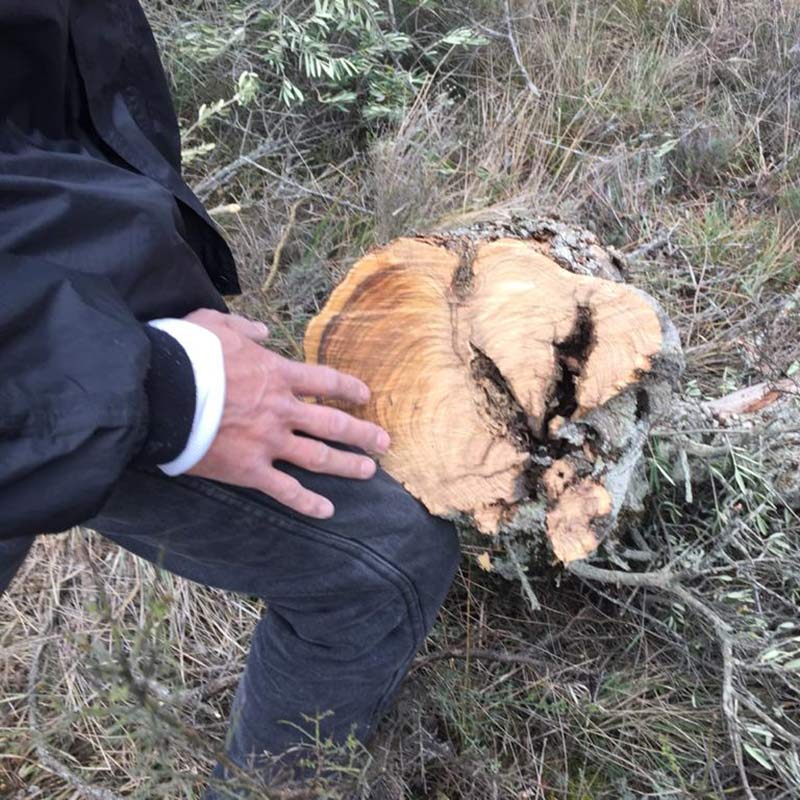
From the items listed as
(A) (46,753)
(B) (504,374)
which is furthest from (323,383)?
(A) (46,753)

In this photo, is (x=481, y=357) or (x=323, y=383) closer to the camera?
(x=323, y=383)

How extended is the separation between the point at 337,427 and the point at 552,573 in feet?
2.37

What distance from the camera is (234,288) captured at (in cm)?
154

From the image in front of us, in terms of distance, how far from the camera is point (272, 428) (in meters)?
1.09

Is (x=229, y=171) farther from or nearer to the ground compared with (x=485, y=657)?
farther from the ground

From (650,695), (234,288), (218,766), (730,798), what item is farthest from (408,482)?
(730,798)

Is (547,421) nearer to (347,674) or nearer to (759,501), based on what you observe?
(347,674)

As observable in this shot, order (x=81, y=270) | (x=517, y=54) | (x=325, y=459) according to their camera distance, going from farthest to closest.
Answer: (x=517, y=54), (x=325, y=459), (x=81, y=270)

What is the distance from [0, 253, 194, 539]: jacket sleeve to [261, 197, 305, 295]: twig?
55.1 inches

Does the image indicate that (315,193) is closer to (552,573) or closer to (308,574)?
(552,573)

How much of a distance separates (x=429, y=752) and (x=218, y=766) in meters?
0.42

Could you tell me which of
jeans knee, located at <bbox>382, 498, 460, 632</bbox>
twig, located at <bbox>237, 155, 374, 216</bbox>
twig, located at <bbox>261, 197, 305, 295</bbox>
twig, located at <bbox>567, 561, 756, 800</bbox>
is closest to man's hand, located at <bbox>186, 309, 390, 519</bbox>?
jeans knee, located at <bbox>382, 498, 460, 632</bbox>

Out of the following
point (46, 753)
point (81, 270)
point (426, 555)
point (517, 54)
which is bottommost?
point (46, 753)

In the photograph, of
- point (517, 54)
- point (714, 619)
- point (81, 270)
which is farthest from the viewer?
point (517, 54)
